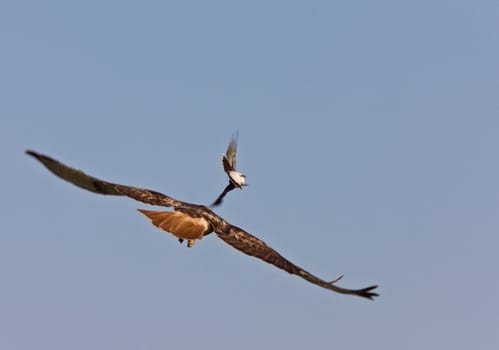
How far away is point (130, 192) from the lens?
23.3 metres

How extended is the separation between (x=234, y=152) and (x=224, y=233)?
3226 millimetres

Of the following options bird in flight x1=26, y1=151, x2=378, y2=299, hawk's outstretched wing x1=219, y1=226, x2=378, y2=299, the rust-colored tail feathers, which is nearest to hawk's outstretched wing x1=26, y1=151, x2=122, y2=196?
bird in flight x1=26, y1=151, x2=378, y2=299

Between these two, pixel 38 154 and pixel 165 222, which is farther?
pixel 165 222

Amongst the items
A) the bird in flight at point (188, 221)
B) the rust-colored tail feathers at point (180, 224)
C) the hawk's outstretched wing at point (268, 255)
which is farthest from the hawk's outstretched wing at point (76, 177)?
the hawk's outstretched wing at point (268, 255)

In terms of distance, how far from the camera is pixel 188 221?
77.9 ft

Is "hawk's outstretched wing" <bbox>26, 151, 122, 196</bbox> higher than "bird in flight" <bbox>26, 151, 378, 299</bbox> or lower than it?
lower

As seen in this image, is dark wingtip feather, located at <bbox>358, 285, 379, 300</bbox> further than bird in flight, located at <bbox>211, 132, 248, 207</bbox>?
No

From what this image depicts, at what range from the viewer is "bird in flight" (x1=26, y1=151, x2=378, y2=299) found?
21594 millimetres

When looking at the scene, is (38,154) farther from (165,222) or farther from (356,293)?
(356,293)

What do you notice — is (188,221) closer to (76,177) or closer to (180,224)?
(180,224)

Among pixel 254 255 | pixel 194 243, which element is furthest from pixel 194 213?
pixel 254 255

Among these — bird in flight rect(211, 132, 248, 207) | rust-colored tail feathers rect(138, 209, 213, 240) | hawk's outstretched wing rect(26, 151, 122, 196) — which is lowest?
hawk's outstretched wing rect(26, 151, 122, 196)

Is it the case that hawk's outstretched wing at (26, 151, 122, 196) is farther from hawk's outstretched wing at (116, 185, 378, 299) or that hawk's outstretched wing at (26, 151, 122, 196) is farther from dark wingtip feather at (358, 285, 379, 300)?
dark wingtip feather at (358, 285, 379, 300)

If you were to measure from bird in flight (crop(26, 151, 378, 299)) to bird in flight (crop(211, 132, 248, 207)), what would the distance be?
77cm
